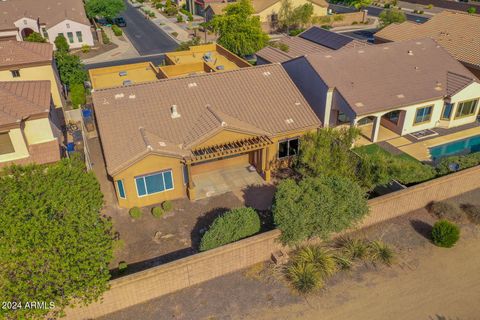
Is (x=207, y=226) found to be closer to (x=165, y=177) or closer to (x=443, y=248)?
(x=165, y=177)

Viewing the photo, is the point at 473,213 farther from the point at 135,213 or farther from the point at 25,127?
the point at 25,127

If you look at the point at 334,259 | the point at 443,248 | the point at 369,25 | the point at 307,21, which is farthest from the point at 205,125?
the point at 369,25

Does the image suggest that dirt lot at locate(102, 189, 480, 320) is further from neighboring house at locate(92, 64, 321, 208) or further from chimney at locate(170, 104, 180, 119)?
chimney at locate(170, 104, 180, 119)

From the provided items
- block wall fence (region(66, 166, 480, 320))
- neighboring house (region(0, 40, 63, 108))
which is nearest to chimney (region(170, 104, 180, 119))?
block wall fence (region(66, 166, 480, 320))

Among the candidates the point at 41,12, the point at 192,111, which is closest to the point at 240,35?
the point at 192,111

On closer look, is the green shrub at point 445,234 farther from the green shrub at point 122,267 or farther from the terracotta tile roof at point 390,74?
the green shrub at point 122,267

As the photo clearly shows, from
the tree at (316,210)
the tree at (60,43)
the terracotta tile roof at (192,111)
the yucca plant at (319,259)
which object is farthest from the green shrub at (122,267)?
the tree at (60,43)
